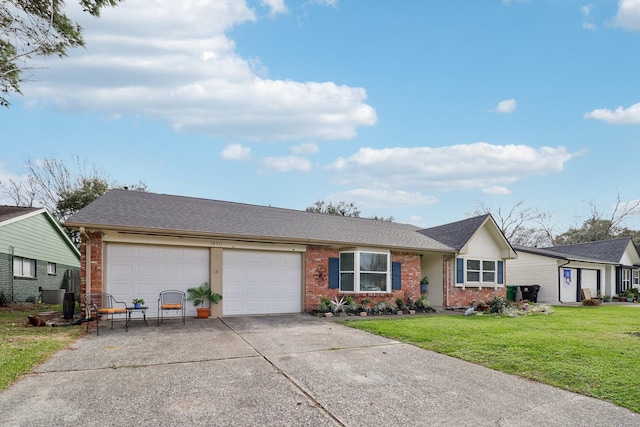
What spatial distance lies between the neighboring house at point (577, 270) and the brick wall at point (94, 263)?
22.0 meters

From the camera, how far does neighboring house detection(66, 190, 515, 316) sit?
11180mm

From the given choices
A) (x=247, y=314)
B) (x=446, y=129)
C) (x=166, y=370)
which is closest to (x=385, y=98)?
(x=446, y=129)

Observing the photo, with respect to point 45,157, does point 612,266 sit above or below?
below

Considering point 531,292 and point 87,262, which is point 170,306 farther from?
point 531,292

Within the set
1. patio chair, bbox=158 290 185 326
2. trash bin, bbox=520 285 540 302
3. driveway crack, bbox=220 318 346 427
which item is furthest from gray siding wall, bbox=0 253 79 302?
trash bin, bbox=520 285 540 302

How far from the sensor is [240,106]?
13.7m

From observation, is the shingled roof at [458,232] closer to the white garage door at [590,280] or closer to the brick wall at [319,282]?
the brick wall at [319,282]

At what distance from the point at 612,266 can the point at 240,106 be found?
Answer: 26797 mm

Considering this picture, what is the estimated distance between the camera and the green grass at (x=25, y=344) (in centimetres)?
578

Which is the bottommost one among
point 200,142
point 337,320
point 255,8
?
point 337,320

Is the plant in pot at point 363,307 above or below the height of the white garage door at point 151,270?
below

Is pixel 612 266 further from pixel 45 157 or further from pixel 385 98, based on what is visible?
pixel 45 157

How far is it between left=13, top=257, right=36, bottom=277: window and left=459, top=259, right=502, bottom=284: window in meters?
20.3

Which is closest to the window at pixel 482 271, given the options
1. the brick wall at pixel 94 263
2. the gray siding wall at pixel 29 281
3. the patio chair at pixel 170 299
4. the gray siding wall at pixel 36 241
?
the patio chair at pixel 170 299
